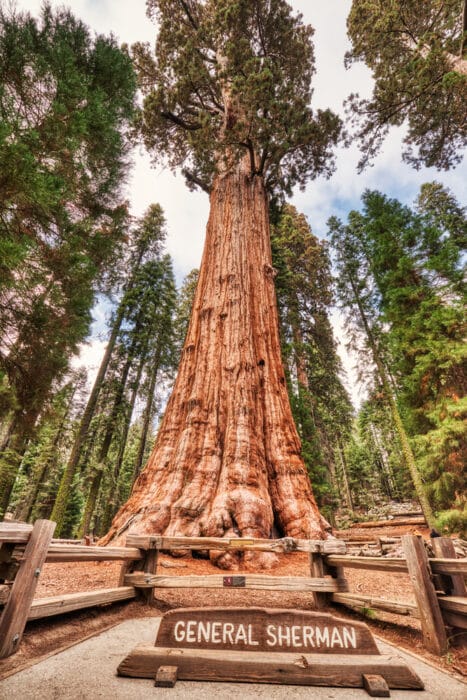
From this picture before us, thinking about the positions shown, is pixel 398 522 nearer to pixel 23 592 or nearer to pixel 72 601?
pixel 72 601

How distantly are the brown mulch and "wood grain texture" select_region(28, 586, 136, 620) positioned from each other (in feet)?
0.53

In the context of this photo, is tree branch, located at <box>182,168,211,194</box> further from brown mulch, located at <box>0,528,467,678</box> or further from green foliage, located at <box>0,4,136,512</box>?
brown mulch, located at <box>0,528,467,678</box>

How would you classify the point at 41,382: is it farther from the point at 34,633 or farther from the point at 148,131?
the point at 148,131

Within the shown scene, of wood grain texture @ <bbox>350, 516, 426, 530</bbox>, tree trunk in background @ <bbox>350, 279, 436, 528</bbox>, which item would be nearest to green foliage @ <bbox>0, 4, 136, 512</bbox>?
tree trunk in background @ <bbox>350, 279, 436, 528</bbox>

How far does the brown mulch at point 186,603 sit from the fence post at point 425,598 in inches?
3.5

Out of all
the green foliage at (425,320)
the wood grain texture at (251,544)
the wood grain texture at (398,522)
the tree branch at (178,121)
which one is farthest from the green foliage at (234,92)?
the wood grain texture at (398,522)

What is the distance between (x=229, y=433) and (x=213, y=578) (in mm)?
3133

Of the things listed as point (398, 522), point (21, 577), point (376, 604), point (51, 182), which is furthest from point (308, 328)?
point (21, 577)

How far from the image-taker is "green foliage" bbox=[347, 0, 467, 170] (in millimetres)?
9430

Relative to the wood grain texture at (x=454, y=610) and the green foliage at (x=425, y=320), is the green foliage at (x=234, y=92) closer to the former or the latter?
the green foliage at (x=425, y=320)

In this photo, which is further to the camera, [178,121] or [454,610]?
[178,121]

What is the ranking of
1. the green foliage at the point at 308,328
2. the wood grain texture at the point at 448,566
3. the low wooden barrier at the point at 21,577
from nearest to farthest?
1. the low wooden barrier at the point at 21,577
2. the wood grain texture at the point at 448,566
3. the green foliage at the point at 308,328

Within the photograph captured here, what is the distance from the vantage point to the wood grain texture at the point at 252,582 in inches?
135

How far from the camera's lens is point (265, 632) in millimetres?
2189
